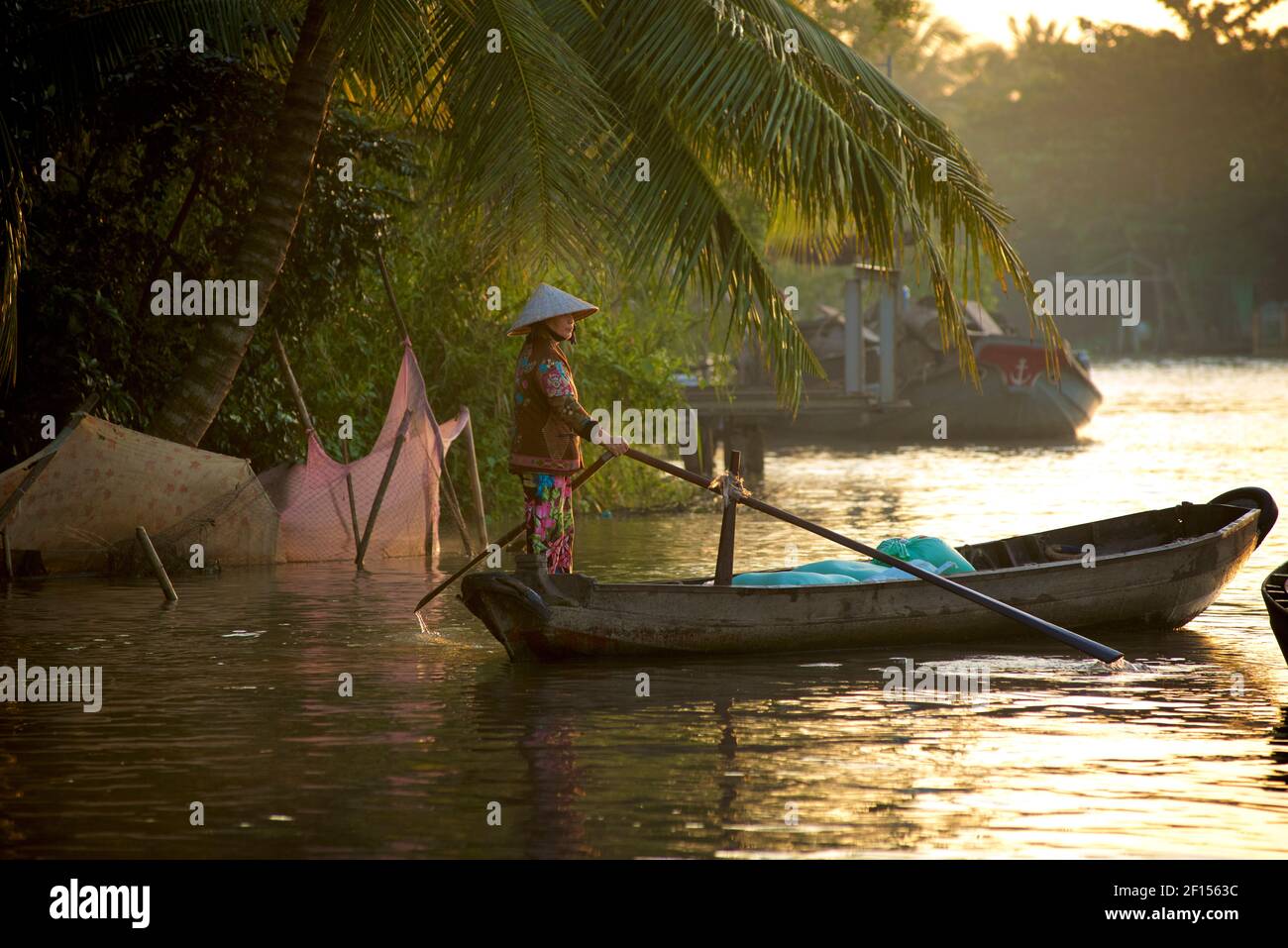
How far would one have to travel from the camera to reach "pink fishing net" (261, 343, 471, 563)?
49.9 feet

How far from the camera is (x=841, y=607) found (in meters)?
10.8

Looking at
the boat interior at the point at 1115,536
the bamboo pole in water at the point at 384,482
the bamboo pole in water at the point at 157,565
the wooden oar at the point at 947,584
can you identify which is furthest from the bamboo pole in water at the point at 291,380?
the boat interior at the point at 1115,536

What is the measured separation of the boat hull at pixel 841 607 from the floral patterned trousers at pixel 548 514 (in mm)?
585

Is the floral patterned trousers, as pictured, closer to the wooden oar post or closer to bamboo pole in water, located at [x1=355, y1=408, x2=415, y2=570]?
the wooden oar post

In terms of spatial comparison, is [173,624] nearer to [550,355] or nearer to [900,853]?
[550,355]

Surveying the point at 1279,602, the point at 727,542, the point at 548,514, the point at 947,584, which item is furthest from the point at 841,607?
the point at 1279,602

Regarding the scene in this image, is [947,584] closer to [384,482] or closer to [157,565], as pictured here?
[157,565]

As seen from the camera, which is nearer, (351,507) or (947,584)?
(947,584)

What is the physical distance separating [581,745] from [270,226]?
668 cm

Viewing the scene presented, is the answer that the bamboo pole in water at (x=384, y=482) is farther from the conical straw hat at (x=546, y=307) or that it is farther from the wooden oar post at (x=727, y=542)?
the wooden oar post at (x=727, y=542)

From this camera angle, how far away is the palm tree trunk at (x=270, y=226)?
1370 cm

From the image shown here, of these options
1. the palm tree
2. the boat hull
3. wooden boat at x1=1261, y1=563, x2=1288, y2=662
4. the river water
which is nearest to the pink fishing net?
the river water

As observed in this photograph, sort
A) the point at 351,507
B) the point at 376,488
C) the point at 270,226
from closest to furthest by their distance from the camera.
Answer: the point at 270,226
the point at 376,488
the point at 351,507
